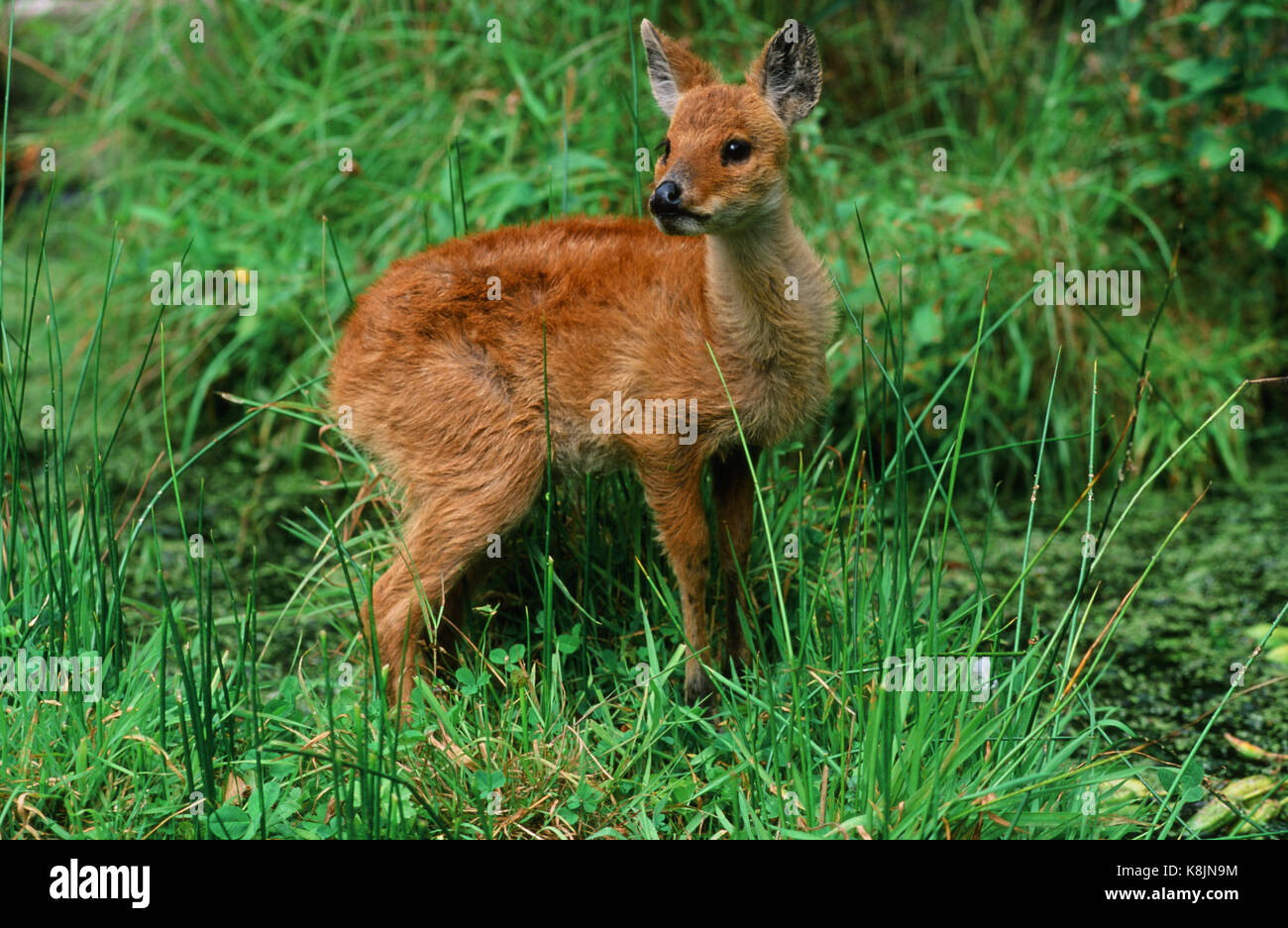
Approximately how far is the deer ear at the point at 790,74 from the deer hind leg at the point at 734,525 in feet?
2.83

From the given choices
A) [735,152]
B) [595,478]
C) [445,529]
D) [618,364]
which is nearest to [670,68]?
[735,152]

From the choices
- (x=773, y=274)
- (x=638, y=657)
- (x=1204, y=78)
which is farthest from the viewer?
(x=1204, y=78)

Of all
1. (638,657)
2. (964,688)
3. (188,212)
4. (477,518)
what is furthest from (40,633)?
(188,212)

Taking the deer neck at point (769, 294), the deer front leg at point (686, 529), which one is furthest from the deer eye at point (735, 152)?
the deer front leg at point (686, 529)

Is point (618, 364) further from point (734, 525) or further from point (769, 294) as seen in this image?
point (734, 525)

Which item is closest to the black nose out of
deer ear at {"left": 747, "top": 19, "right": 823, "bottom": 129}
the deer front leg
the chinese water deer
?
the chinese water deer

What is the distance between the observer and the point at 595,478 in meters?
3.73

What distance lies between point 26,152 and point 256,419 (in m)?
2.31

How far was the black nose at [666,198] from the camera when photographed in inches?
115

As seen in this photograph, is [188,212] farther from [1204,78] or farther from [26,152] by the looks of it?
[1204,78]

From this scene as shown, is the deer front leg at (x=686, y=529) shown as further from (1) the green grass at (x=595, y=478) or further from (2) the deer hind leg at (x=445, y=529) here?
(2) the deer hind leg at (x=445, y=529)

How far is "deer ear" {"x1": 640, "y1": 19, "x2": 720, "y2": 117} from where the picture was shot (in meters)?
3.32

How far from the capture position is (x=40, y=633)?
10.9 ft
